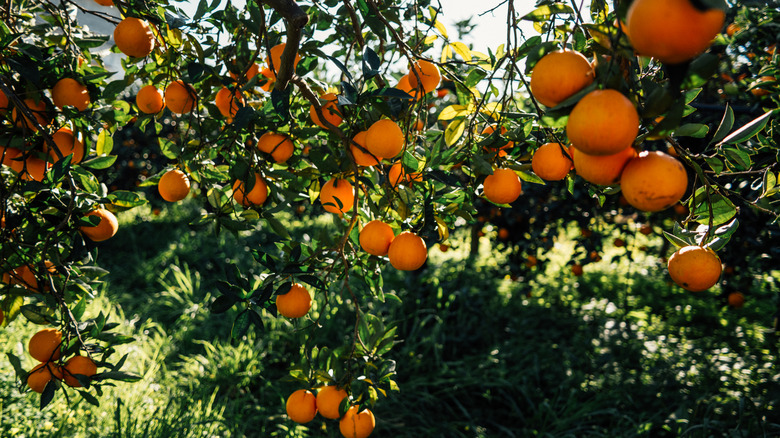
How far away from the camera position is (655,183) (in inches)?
20.9

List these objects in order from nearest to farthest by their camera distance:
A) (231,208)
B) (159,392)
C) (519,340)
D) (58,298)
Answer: (58,298) < (231,208) < (159,392) < (519,340)

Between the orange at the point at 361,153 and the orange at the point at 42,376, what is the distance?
845 mm

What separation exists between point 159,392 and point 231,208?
184 cm

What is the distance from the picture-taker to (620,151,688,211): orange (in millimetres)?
528

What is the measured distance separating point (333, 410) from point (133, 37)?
956 mm

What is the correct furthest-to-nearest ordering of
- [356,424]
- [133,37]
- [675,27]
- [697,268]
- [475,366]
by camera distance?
[475,366], [356,424], [133,37], [697,268], [675,27]

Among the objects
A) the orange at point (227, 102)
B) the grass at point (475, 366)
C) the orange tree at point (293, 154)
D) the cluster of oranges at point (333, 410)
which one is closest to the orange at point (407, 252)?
the orange tree at point (293, 154)

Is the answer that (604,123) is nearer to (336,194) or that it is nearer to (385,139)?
(385,139)

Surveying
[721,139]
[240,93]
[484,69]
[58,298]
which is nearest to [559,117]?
[721,139]

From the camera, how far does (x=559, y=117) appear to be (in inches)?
21.5

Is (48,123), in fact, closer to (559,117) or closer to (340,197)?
(340,197)

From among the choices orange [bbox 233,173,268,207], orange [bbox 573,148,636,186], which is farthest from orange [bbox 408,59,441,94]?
orange [bbox 573,148,636,186]

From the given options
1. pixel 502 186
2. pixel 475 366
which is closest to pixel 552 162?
pixel 502 186

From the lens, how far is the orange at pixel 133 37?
97 cm
